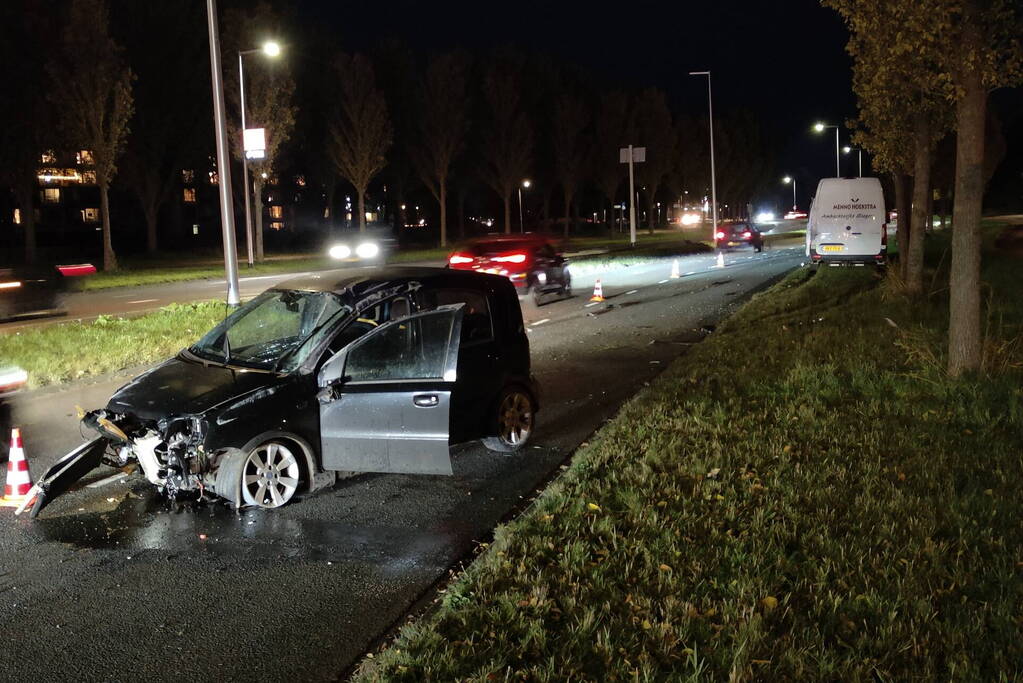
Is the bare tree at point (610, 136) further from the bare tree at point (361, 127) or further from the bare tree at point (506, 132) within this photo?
the bare tree at point (361, 127)

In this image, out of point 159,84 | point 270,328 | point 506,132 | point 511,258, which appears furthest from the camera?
point 506,132

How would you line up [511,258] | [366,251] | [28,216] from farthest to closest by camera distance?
1. [366,251]
2. [28,216]
3. [511,258]

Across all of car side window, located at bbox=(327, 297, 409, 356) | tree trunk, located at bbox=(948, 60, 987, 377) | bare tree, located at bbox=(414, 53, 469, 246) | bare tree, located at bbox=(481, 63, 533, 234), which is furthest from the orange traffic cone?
bare tree, located at bbox=(481, 63, 533, 234)

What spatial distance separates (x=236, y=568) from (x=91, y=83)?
30.1 metres

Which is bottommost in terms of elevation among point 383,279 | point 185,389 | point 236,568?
point 236,568

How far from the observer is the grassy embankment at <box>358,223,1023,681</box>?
4.00 metres

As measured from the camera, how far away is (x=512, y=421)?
800cm

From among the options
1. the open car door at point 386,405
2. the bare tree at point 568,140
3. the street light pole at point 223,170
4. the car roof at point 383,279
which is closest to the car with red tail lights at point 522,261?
the street light pole at point 223,170

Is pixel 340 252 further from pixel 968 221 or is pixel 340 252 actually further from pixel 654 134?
pixel 654 134

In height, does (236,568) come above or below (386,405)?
below

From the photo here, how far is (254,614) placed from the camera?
4.86 m

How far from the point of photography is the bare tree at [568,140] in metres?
66.0

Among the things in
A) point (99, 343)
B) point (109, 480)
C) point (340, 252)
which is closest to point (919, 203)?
point (99, 343)

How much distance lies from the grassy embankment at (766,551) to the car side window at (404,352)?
133 centimetres
